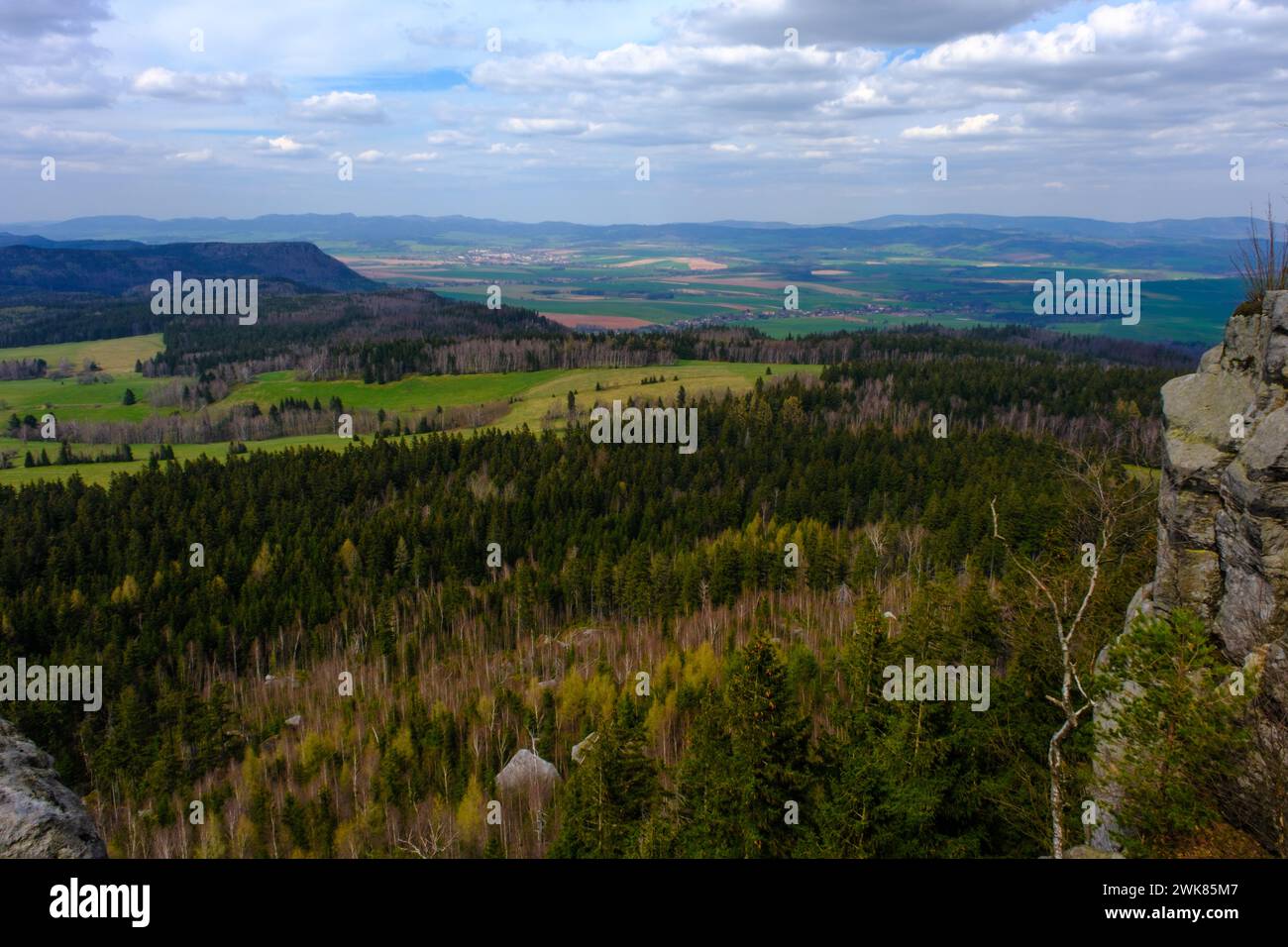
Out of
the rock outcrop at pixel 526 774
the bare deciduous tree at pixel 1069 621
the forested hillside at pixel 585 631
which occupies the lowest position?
the rock outcrop at pixel 526 774

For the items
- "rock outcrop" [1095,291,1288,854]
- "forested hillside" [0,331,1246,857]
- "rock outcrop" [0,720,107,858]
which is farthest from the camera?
"forested hillside" [0,331,1246,857]

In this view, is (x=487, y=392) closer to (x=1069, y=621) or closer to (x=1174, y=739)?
(x=1069, y=621)

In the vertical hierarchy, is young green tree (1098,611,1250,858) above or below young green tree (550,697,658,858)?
above

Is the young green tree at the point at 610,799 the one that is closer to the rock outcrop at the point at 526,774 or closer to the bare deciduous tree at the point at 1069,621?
the bare deciduous tree at the point at 1069,621

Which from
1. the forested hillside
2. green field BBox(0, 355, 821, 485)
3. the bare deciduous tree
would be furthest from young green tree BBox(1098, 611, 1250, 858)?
green field BBox(0, 355, 821, 485)

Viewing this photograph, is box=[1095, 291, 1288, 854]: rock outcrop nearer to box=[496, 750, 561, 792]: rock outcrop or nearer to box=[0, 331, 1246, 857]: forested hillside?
box=[0, 331, 1246, 857]: forested hillside

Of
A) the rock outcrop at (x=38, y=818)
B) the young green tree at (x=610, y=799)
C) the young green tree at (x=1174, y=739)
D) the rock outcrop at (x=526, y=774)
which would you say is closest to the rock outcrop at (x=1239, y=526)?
the young green tree at (x=1174, y=739)
